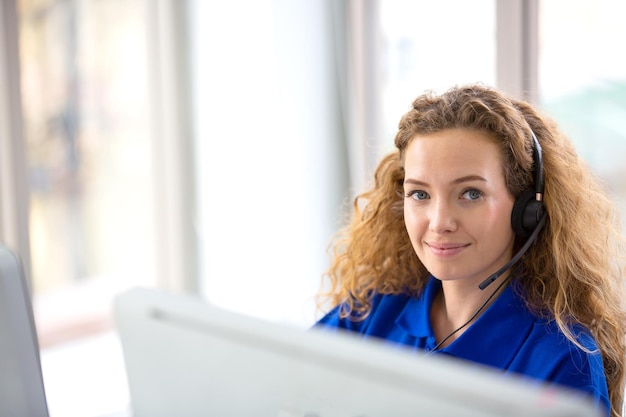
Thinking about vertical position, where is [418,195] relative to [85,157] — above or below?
above

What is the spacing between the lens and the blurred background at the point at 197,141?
2959 mm

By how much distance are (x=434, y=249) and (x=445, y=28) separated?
1648mm

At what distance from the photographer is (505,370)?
1335 mm

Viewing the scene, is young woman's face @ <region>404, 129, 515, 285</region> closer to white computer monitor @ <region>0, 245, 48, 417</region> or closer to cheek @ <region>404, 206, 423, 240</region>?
cheek @ <region>404, 206, 423, 240</region>

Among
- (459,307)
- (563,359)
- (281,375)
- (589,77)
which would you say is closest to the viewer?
(281,375)

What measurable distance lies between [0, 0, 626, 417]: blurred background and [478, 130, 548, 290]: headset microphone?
1.37 metres

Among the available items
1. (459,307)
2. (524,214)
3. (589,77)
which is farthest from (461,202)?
(589,77)

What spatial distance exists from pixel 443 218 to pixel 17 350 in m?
0.75

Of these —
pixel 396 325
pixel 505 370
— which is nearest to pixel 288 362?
pixel 505 370

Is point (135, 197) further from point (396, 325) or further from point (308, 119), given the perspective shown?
point (396, 325)

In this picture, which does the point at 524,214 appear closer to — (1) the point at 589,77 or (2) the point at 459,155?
(2) the point at 459,155

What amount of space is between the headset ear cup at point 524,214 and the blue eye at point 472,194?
85 mm

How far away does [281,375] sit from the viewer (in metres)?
0.72

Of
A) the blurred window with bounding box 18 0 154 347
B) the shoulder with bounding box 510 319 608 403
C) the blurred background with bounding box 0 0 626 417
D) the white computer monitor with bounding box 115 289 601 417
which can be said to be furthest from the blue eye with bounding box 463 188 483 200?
the blurred window with bounding box 18 0 154 347
